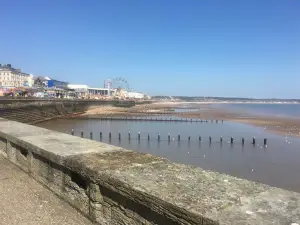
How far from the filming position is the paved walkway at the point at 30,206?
3.65 meters

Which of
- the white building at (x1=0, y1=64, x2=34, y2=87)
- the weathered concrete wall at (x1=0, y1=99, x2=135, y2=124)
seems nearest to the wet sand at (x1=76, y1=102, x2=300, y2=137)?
the weathered concrete wall at (x1=0, y1=99, x2=135, y2=124)

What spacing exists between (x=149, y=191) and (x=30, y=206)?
211cm

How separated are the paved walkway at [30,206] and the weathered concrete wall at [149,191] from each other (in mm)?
130

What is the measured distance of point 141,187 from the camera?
2971 millimetres

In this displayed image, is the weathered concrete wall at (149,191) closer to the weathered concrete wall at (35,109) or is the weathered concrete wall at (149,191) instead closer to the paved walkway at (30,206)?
the paved walkway at (30,206)

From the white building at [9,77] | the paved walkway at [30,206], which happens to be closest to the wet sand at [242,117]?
the paved walkway at [30,206]

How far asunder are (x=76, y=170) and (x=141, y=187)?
131cm

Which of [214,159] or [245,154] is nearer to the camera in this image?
[214,159]

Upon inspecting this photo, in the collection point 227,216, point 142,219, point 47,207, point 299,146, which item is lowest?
point 299,146

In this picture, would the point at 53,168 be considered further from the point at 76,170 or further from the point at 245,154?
the point at 245,154

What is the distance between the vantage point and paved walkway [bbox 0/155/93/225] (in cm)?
365

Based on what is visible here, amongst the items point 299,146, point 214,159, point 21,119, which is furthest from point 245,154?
point 21,119

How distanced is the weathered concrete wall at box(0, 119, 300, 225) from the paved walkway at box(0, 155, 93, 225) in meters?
0.13

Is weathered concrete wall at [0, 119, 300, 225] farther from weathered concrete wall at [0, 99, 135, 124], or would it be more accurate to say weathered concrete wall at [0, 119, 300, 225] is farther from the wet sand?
the wet sand
